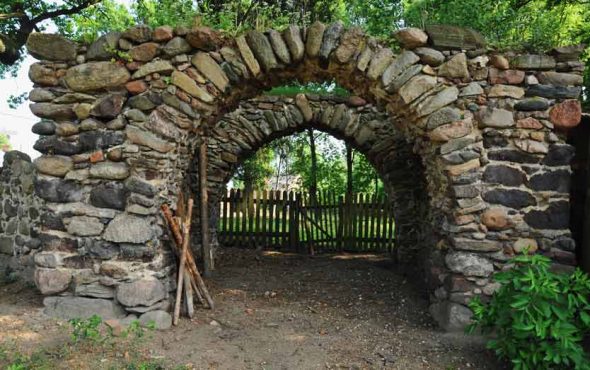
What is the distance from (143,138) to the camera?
13.2 ft

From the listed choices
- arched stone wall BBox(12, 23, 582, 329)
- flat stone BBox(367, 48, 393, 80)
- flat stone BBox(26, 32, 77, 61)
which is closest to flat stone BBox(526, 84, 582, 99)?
arched stone wall BBox(12, 23, 582, 329)

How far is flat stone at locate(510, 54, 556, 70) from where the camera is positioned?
13.0ft

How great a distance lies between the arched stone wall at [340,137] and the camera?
22.6 feet

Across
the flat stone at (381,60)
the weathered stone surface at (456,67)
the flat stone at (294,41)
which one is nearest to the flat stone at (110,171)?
the flat stone at (294,41)

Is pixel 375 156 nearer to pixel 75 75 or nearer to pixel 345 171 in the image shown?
pixel 75 75

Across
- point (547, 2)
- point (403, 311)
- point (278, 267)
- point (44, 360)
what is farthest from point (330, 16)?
point (44, 360)

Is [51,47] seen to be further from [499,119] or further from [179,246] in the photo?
[499,119]

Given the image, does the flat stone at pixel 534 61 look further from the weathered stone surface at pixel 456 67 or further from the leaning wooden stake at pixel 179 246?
the leaning wooden stake at pixel 179 246

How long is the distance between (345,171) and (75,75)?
35.2 feet

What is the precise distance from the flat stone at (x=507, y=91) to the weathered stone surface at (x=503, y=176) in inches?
25.7

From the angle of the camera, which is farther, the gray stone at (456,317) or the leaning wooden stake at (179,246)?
the leaning wooden stake at (179,246)

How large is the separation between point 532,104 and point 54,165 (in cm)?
445

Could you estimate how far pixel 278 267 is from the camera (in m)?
7.82

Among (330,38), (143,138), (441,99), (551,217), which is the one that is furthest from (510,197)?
(143,138)
